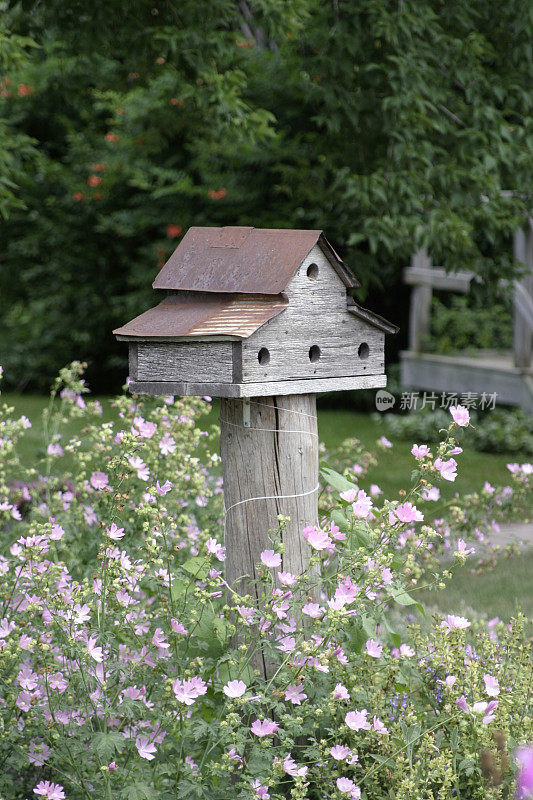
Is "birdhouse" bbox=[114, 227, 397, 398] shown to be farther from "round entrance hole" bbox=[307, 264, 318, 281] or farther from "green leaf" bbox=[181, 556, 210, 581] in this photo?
"green leaf" bbox=[181, 556, 210, 581]

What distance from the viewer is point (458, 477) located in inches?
293

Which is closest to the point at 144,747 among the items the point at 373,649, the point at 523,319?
the point at 373,649

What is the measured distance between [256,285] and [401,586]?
2.98ft

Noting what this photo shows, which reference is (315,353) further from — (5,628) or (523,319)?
(523,319)

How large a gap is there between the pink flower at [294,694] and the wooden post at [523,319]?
729cm

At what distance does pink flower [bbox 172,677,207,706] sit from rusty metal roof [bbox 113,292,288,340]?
33.7 inches

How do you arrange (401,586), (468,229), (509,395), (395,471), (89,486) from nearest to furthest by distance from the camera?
(401,586) → (89,486) → (468,229) → (395,471) → (509,395)

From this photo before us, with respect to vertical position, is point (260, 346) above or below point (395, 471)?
above

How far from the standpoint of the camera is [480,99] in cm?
576

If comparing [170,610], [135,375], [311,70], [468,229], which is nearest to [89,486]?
[135,375]

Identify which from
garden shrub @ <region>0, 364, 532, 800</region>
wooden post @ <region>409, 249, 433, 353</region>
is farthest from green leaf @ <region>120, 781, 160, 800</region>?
wooden post @ <region>409, 249, 433, 353</region>

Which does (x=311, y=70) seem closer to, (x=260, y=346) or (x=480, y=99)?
(x=480, y=99)

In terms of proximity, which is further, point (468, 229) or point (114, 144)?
point (114, 144)

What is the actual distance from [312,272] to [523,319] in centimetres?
680
